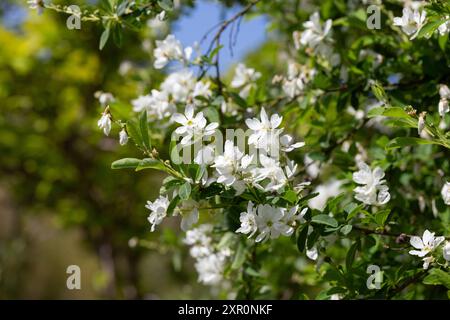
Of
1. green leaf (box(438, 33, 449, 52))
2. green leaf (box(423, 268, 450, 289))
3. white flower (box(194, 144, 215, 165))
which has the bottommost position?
green leaf (box(423, 268, 450, 289))

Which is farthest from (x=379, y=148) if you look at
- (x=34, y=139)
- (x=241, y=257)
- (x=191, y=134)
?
(x=34, y=139)

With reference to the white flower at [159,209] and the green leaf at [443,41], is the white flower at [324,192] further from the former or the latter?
the white flower at [159,209]

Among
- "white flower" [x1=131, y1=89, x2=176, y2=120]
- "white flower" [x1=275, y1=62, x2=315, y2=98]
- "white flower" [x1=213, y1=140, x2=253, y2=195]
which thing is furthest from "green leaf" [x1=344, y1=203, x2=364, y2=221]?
"white flower" [x1=131, y1=89, x2=176, y2=120]

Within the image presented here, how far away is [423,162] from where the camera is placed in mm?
1682

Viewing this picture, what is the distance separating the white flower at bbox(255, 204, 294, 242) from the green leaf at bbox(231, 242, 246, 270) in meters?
0.41

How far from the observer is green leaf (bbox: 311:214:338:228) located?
3.51ft

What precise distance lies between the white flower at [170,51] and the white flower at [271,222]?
62 centimetres

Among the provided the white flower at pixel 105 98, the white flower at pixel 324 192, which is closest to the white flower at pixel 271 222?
the white flower at pixel 105 98

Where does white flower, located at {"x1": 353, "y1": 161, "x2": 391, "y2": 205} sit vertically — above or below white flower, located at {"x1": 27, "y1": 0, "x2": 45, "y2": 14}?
below

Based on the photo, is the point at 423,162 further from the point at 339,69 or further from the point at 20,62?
the point at 20,62

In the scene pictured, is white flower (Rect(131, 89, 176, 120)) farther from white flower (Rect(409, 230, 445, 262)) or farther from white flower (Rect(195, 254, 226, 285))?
white flower (Rect(409, 230, 445, 262))

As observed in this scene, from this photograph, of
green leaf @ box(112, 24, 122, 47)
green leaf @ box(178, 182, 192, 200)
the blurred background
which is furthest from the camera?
the blurred background

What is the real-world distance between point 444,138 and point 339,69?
0.54 meters
